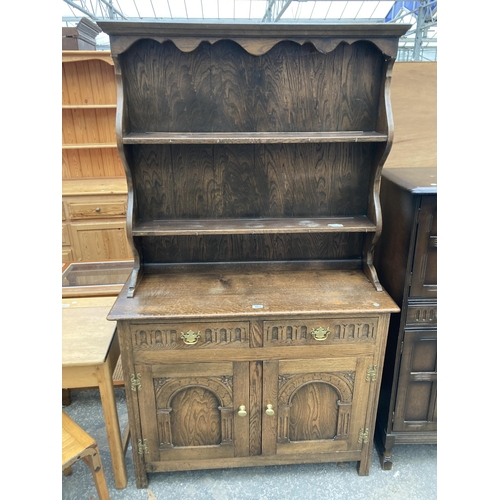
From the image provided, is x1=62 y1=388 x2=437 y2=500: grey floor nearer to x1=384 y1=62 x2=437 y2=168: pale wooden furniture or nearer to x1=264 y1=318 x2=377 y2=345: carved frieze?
x1=264 y1=318 x2=377 y2=345: carved frieze

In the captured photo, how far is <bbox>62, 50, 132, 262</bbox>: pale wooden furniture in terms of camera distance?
11.0 ft

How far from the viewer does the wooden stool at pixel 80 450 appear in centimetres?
128

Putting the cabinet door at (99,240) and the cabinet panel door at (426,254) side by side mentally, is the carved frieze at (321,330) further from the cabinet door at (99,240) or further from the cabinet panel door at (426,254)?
the cabinet door at (99,240)

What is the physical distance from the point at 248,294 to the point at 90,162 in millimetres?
2867

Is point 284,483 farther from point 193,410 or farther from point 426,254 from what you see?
point 426,254

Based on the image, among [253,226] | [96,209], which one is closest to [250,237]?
[253,226]

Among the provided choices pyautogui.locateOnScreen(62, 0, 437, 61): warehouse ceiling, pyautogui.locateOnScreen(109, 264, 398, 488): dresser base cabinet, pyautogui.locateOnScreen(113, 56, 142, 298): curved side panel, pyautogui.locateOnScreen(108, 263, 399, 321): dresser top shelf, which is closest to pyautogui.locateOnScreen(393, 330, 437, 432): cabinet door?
pyautogui.locateOnScreen(109, 264, 398, 488): dresser base cabinet

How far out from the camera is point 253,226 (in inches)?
62.0

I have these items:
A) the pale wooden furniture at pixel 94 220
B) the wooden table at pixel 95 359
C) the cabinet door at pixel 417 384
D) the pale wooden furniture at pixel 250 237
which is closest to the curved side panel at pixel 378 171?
the pale wooden furniture at pixel 250 237

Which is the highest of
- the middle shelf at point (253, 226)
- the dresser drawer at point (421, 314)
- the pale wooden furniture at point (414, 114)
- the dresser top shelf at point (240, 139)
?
the pale wooden furniture at point (414, 114)

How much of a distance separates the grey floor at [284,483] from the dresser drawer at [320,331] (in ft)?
2.36

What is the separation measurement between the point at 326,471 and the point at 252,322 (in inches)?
35.2

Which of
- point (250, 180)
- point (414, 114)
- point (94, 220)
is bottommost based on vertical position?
point (94, 220)

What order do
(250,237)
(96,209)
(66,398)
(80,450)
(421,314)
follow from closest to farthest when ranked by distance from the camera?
(80,450) → (421,314) → (250,237) → (66,398) → (96,209)
